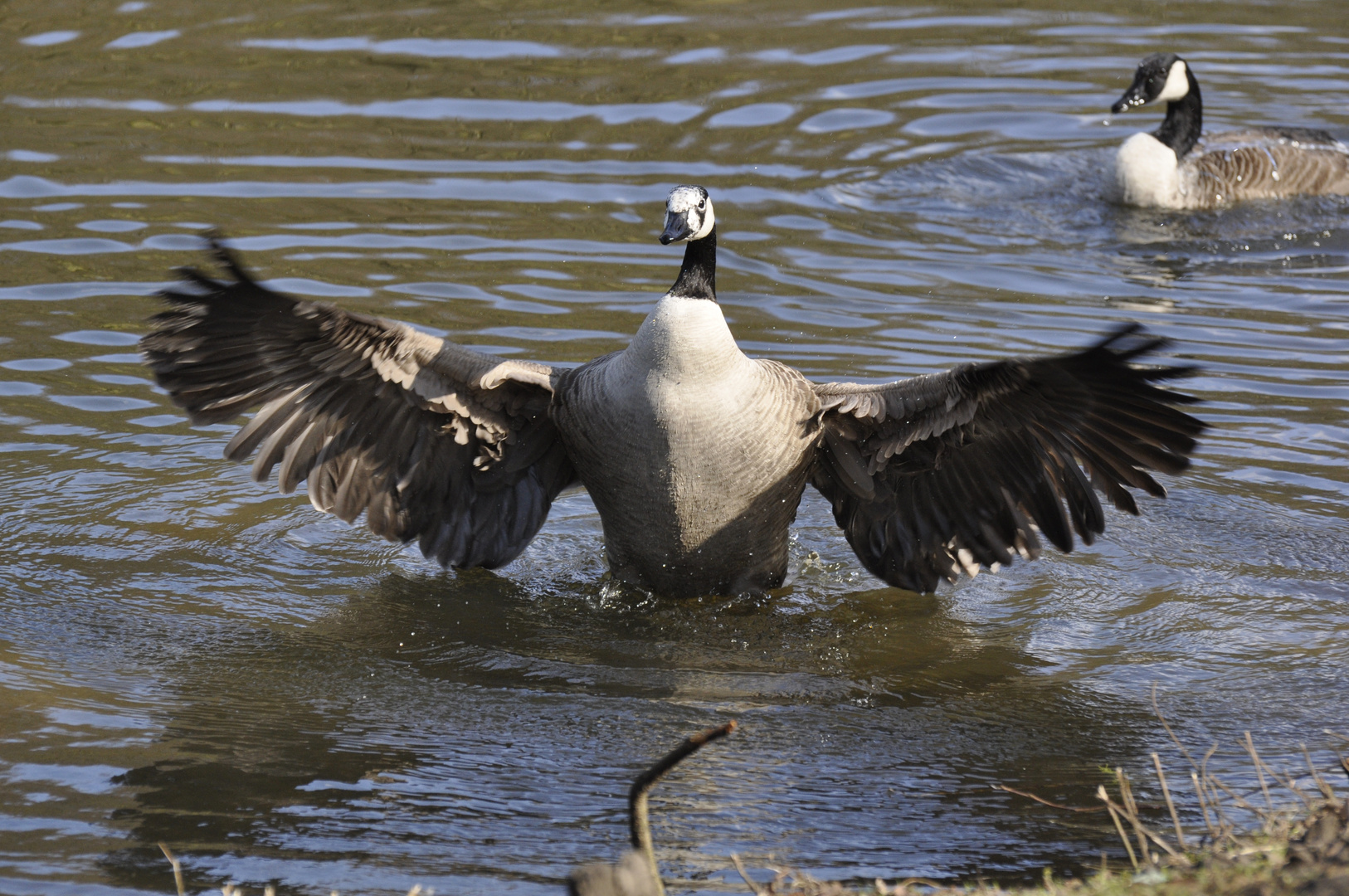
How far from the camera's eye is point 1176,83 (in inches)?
508

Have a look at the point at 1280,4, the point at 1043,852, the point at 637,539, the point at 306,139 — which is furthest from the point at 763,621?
the point at 1280,4

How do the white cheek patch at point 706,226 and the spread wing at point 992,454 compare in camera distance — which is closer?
the spread wing at point 992,454

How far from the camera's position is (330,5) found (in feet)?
52.9

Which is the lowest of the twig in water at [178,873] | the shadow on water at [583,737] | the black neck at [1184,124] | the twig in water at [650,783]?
the shadow on water at [583,737]

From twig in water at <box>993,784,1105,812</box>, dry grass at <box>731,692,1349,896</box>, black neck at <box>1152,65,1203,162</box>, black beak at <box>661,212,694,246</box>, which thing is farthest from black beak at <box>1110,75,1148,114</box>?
dry grass at <box>731,692,1349,896</box>

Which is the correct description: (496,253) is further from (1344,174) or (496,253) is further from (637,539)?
(1344,174)

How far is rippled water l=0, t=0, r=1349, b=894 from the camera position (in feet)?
17.1

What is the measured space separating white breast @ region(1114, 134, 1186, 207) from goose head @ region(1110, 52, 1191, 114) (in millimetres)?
663

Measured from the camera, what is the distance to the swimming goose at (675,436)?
6.06m

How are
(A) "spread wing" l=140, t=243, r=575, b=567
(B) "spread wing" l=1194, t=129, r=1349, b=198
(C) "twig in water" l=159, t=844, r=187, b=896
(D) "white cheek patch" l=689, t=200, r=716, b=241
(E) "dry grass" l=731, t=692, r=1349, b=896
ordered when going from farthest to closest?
(B) "spread wing" l=1194, t=129, r=1349, b=198 < (D) "white cheek patch" l=689, t=200, r=716, b=241 < (A) "spread wing" l=140, t=243, r=575, b=567 < (C) "twig in water" l=159, t=844, r=187, b=896 < (E) "dry grass" l=731, t=692, r=1349, b=896

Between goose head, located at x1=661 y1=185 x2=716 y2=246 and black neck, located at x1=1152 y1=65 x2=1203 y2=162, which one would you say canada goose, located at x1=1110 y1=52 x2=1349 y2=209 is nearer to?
black neck, located at x1=1152 y1=65 x2=1203 y2=162

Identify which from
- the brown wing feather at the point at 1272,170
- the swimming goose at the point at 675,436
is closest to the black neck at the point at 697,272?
the swimming goose at the point at 675,436

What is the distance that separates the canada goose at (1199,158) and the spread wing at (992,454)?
6447 mm

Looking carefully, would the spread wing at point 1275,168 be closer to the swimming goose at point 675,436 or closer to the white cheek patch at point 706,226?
the swimming goose at point 675,436
